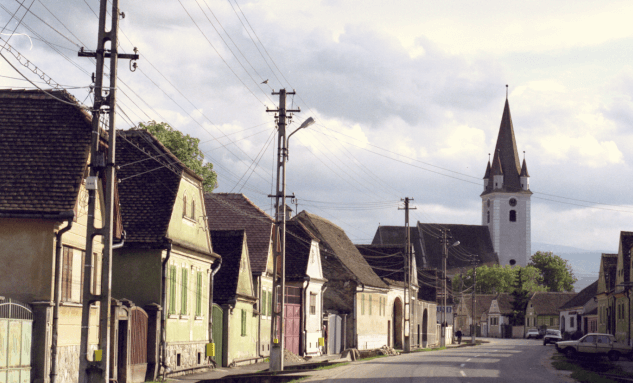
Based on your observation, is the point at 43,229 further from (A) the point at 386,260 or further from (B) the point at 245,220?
(A) the point at 386,260

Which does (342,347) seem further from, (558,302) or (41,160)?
(558,302)

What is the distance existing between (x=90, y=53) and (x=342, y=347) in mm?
34759

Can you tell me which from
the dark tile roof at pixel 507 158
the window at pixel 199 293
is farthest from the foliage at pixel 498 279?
the window at pixel 199 293

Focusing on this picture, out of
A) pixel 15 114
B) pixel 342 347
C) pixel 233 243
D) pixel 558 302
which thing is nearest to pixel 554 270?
pixel 558 302

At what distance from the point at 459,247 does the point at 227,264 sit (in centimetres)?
13017

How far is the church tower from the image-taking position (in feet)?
526

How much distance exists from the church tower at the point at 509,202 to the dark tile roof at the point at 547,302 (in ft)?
84.0

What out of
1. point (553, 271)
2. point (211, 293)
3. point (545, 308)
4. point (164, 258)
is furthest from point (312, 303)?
point (553, 271)

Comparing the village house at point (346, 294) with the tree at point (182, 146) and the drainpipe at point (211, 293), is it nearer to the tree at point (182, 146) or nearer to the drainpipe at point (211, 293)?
the tree at point (182, 146)

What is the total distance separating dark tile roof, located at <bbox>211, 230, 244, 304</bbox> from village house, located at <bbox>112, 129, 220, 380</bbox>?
226cm

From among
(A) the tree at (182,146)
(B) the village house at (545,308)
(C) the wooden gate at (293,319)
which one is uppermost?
(A) the tree at (182,146)

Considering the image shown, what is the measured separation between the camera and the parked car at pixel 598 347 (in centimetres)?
4328

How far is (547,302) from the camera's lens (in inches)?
5231

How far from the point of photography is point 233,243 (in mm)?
34531
